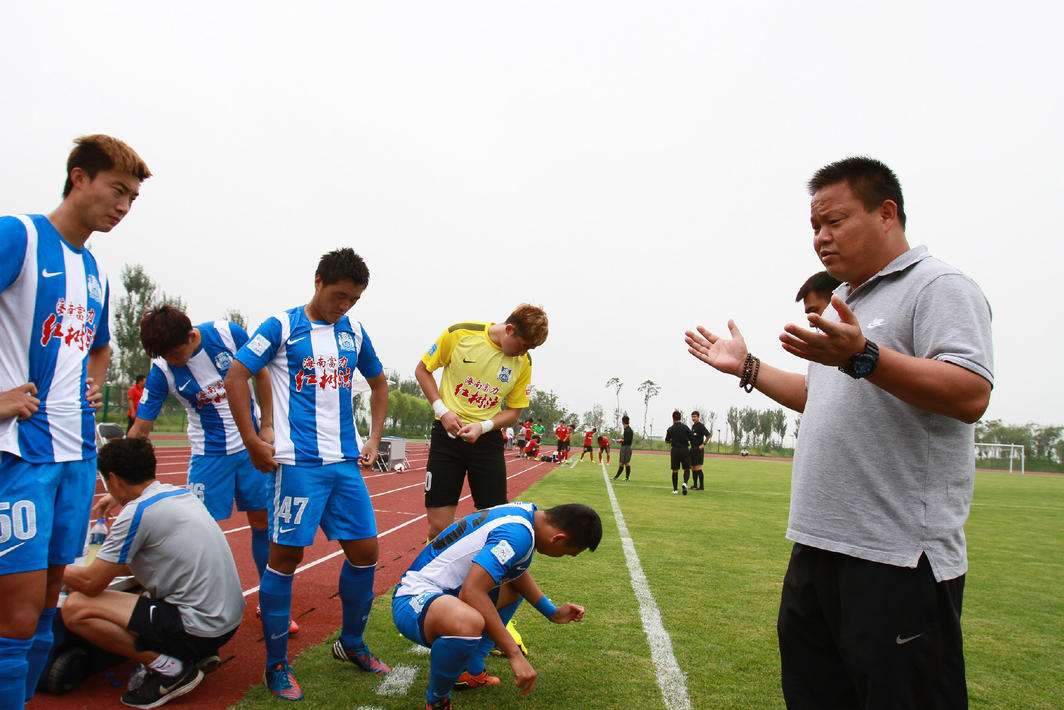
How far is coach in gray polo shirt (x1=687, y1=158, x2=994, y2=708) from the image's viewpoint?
1771 mm

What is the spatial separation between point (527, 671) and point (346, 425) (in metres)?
1.68

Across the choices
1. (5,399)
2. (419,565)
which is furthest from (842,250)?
(5,399)

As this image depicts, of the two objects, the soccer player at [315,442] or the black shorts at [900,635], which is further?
the soccer player at [315,442]

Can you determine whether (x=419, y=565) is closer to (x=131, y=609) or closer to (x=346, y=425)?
(x=346, y=425)

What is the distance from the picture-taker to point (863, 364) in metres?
1.76

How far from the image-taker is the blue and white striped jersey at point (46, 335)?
2428 millimetres

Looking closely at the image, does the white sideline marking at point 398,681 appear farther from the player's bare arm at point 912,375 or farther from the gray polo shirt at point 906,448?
the player's bare arm at point 912,375

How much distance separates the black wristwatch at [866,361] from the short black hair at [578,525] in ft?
6.00

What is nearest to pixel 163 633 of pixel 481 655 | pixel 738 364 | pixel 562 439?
pixel 481 655

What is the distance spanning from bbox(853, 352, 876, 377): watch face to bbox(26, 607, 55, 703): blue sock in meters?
2.91

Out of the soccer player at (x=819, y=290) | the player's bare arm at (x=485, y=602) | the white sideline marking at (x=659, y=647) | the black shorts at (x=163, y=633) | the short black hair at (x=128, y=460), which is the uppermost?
the soccer player at (x=819, y=290)

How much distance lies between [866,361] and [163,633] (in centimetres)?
337

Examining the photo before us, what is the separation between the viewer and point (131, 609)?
11.4 feet

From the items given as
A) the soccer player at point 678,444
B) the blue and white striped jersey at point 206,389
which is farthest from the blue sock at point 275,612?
the soccer player at point 678,444
